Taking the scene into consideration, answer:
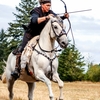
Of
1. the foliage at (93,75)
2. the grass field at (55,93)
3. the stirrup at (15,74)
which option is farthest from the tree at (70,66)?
the stirrup at (15,74)

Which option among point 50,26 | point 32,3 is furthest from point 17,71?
point 32,3

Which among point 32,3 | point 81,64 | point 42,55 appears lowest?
point 81,64

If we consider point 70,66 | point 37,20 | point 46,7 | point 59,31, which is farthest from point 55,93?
point 70,66

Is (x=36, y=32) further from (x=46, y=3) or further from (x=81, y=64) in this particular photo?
(x=81, y=64)

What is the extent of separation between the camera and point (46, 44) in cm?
1177

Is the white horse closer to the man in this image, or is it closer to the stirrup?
the man

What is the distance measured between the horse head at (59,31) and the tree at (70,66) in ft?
160

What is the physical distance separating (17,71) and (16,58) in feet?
1.28

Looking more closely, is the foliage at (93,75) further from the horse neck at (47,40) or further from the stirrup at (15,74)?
the horse neck at (47,40)

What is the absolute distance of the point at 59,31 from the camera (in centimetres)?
1103

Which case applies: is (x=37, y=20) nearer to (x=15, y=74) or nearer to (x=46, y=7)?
(x=46, y=7)

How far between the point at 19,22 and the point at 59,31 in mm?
64225

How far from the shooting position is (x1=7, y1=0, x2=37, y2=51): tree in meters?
72.2

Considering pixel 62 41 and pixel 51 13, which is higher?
pixel 51 13
